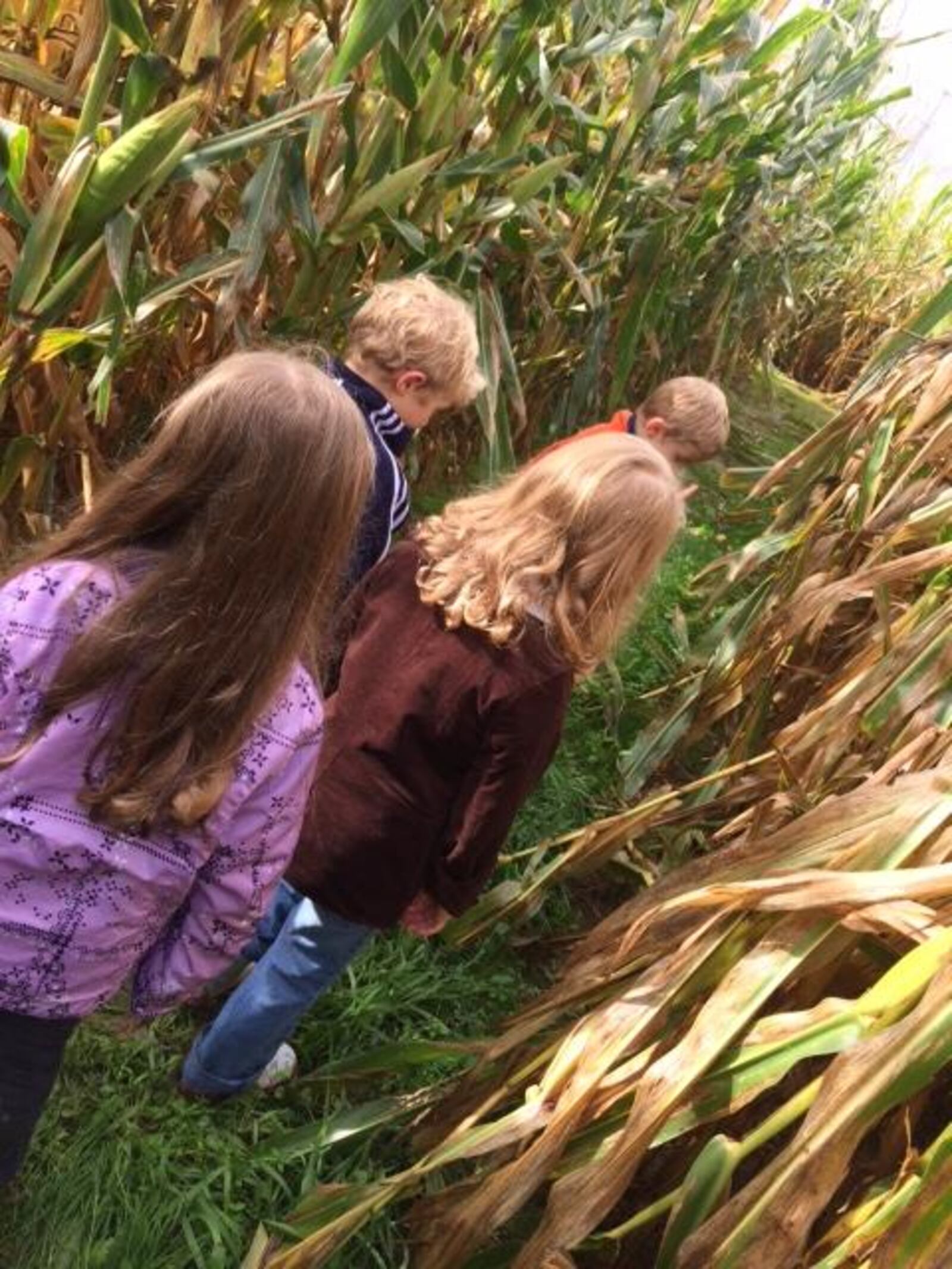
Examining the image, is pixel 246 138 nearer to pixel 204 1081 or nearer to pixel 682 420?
pixel 204 1081

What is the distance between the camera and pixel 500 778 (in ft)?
4.97

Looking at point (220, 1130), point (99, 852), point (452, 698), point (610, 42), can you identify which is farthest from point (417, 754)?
point (610, 42)

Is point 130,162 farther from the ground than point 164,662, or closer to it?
farther from the ground

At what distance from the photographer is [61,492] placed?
7.20 feet

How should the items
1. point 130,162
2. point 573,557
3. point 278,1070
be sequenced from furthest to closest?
point 278,1070 < point 573,557 < point 130,162

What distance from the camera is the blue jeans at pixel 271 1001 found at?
5.40 ft

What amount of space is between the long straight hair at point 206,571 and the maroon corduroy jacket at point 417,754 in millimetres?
426

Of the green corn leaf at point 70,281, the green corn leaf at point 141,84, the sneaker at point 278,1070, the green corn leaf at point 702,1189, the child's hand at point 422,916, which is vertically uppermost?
the green corn leaf at point 141,84

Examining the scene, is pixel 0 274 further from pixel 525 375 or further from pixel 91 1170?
pixel 525 375

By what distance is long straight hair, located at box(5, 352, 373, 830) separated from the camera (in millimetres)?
1050

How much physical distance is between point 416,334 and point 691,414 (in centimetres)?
118

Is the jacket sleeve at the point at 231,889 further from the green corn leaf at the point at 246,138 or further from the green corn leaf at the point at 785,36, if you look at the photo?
the green corn leaf at the point at 785,36

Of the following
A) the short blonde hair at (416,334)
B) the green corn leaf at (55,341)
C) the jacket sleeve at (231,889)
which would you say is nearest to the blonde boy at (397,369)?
the short blonde hair at (416,334)

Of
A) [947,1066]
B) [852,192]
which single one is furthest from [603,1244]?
[852,192]
